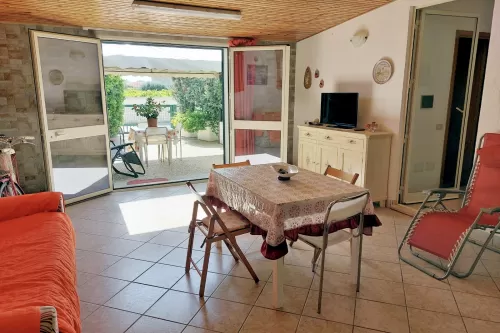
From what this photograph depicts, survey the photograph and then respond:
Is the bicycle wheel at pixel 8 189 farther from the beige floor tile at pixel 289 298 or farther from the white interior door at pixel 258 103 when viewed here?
the white interior door at pixel 258 103

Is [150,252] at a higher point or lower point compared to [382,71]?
lower

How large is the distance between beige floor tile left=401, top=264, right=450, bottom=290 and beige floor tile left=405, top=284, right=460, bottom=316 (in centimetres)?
6

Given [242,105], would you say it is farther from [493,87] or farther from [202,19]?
[493,87]

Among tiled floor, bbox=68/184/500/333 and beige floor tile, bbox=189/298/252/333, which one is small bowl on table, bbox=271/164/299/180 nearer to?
tiled floor, bbox=68/184/500/333

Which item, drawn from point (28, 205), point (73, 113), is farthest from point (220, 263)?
point (73, 113)

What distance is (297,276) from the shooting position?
9.02ft

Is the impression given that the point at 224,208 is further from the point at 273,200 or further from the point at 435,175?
the point at 435,175

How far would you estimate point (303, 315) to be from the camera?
227 centimetres

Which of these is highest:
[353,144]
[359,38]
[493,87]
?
[359,38]

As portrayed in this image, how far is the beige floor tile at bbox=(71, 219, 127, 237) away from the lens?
3.65 metres

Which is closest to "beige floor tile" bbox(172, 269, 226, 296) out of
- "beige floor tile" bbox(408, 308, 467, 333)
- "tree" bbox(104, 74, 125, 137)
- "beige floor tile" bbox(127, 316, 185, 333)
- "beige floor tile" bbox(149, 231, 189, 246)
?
"beige floor tile" bbox(127, 316, 185, 333)

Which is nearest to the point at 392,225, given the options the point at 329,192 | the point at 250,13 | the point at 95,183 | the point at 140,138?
the point at 329,192

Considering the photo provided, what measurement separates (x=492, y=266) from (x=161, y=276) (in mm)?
2724

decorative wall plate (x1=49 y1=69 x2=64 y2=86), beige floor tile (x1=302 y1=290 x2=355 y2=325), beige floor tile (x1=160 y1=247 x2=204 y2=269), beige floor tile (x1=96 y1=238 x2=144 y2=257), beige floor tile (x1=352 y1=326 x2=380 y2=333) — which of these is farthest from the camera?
decorative wall plate (x1=49 y1=69 x2=64 y2=86)
